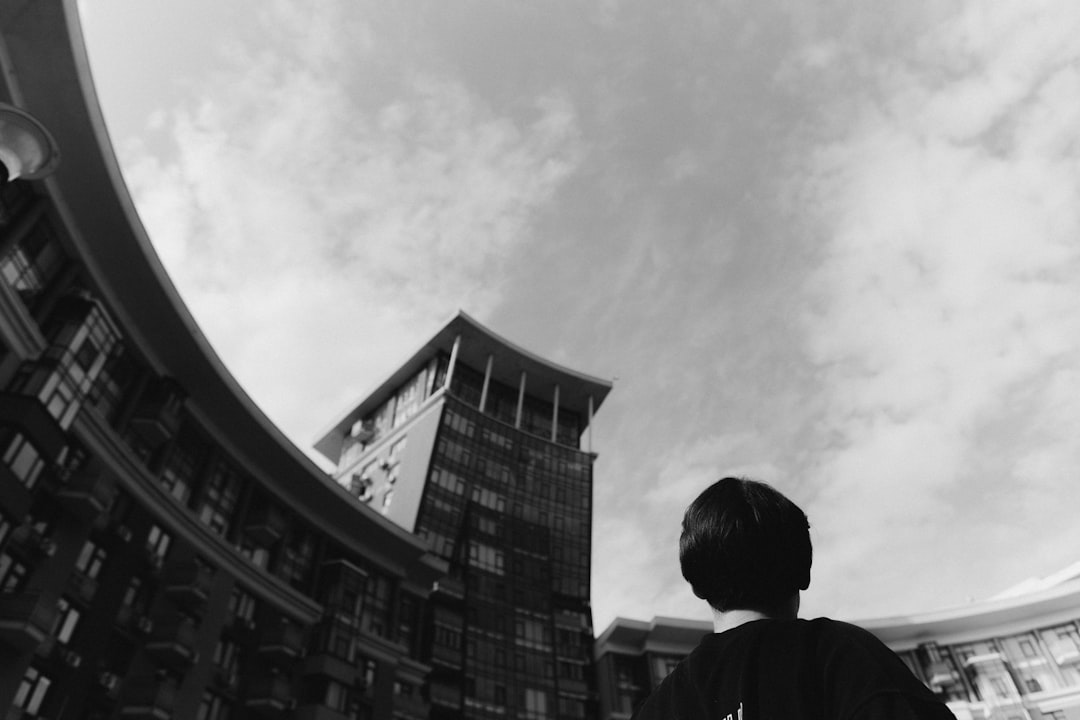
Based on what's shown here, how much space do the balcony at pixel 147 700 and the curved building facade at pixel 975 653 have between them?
29571 millimetres

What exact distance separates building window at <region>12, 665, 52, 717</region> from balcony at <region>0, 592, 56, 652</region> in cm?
122

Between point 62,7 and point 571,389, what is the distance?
48.6 meters

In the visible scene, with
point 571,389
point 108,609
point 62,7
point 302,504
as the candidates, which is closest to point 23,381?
point 108,609

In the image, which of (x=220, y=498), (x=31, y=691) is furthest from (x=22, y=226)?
(x=220, y=498)

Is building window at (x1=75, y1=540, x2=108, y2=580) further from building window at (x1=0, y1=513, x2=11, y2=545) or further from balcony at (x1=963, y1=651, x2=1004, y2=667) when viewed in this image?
balcony at (x1=963, y1=651, x2=1004, y2=667)

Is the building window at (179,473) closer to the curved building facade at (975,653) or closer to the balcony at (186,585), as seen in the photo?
the balcony at (186,585)

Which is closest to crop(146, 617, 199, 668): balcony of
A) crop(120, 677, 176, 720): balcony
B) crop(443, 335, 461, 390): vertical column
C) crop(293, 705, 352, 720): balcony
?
crop(120, 677, 176, 720): balcony

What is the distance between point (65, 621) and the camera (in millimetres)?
20625

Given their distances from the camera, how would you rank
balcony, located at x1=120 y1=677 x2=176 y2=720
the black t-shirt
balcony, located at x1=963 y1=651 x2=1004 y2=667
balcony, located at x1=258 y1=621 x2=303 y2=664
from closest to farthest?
1. the black t-shirt
2. balcony, located at x1=120 y1=677 x2=176 y2=720
3. balcony, located at x1=258 y1=621 x2=303 y2=664
4. balcony, located at x1=963 y1=651 x2=1004 y2=667

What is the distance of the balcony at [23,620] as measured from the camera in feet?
58.0

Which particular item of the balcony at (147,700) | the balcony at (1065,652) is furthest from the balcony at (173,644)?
the balcony at (1065,652)

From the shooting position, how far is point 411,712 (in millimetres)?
34188

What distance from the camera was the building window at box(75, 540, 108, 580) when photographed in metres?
21.6

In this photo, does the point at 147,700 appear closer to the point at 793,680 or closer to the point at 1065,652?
the point at 793,680
